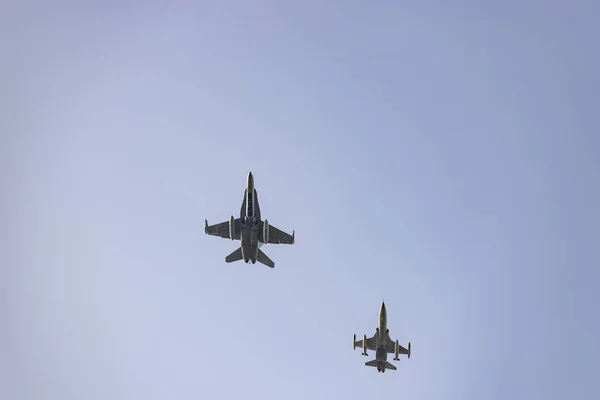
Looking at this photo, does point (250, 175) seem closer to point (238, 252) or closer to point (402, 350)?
point (238, 252)

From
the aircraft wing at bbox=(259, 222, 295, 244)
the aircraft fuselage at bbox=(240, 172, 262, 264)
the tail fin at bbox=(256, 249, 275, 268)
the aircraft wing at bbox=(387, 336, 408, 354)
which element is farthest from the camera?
the aircraft wing at bbox=(387, 336, 408, 354)

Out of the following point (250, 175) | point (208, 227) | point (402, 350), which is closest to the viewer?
point (250, 175)

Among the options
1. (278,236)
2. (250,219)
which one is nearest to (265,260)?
(278,236)

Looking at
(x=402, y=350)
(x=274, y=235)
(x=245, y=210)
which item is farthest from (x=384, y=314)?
(x=245, y=210)

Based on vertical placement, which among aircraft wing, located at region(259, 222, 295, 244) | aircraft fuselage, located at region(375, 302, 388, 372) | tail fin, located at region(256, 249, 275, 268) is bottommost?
aircraft fuselage, located at region(375, 302, 388, 372)

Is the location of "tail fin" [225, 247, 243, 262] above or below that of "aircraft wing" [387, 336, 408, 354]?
above

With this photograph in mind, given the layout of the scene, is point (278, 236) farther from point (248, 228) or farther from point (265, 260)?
point (248, 228)

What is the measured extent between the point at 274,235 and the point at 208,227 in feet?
30.9

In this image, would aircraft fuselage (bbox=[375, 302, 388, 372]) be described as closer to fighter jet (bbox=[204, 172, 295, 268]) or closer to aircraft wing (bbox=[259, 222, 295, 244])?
aircraft wing (bbox=[259, 222, 295, 244])

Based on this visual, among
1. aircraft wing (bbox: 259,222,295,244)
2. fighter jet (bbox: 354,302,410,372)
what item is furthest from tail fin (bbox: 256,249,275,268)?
fighter jet (bbox: 354,302,410,372)

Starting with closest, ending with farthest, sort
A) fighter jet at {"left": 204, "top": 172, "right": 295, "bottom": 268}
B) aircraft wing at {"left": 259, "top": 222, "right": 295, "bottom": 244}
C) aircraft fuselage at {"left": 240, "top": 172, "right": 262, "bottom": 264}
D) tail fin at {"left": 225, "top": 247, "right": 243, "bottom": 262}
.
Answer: aircraft fuselage at {"left": 240, "top": 172, "right": 262, "bottom": 264}
fighter jet at {"left": 204, "top": 172, "right": 295, "bottom": 268}
aircraft wing at {"left": 259, "top": 222, "right": 295, "bottom": 244}
tail fin at {"left": 225, "top": 247, "right": 243, "bottom": 262}

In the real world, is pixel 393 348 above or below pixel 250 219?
below

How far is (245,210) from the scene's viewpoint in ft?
278

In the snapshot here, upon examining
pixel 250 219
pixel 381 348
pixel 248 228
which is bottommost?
pixel 381 348
